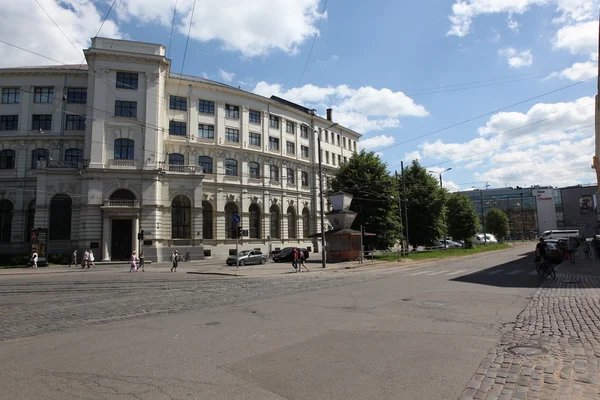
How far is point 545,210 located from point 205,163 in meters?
111

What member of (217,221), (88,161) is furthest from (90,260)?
(217,221)

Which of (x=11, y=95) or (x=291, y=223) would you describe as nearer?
(x=11, y=95)

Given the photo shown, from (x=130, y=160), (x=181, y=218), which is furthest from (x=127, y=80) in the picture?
(x=181, y=218)

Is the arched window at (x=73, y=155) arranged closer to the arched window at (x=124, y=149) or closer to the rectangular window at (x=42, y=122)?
the rectangular window at (x=42, y=122)

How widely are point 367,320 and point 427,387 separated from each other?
4.07 m

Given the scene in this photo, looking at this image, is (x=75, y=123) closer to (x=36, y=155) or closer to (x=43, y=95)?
(x=43, y=95)

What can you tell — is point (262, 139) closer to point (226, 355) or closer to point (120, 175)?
point (120, 175)

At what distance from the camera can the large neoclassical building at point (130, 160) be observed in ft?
131

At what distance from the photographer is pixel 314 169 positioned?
62.3 meters

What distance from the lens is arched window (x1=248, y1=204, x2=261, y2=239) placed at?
51.8 metres

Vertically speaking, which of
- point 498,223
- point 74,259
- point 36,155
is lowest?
point 74,259

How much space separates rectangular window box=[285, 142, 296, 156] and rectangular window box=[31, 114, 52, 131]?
30.4 m

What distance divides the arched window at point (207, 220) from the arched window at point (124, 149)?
34.4 feet

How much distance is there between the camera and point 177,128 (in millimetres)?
47875
